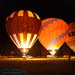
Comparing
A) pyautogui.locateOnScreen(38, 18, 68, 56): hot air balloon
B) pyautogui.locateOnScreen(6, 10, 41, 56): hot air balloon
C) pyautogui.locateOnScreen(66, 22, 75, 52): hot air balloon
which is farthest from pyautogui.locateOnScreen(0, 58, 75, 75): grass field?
pyautogui.locateOnScreen(66, 22, 75, 52): hot air balloon

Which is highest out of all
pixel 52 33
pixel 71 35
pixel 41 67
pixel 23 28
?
pixel 23 28

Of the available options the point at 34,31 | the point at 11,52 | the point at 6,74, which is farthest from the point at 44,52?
the point at 6,74

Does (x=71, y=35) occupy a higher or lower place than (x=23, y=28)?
lower

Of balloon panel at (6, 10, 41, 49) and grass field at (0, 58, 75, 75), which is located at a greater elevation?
balloon panel at (6, 10, 41, 49)

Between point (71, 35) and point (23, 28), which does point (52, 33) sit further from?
point (23, 28)

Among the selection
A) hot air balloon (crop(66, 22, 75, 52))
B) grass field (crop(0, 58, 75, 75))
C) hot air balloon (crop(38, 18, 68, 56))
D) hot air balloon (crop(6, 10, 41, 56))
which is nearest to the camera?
grass field (crop(0, 58, 75, 75))

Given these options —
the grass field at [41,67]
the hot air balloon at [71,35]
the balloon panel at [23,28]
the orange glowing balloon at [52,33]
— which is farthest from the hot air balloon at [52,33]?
the grass field at [41,67]

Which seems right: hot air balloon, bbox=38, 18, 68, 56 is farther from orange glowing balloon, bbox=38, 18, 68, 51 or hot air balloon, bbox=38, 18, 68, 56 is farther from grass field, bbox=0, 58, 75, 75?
grass field, bbox=0, 58, 75, 75

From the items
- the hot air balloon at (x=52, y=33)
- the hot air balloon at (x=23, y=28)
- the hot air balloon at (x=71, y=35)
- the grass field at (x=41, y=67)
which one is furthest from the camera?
the hot air balloon at (x=71, y=35)

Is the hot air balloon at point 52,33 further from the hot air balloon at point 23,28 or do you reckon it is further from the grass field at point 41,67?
the grass field at point 41,67

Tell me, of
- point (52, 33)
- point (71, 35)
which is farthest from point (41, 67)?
point (71, 35)

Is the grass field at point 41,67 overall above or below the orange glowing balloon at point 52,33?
below

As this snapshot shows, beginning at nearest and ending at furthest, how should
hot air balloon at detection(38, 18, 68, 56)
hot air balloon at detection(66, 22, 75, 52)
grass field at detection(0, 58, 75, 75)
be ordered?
grass field at detection(0, 58, 75, 75), hot air balloon at detection(38, 18, 68, 56), hot air balloon at detection(66, 22, 75, 52)

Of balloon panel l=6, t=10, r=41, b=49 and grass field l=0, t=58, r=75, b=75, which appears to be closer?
grass field l=0, t=58, r=75, b=75
